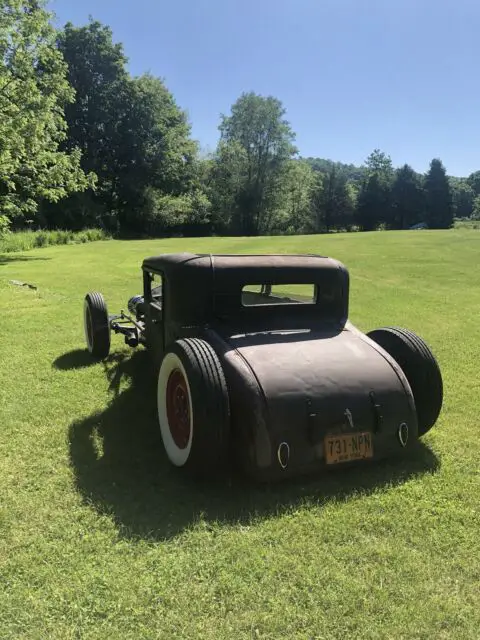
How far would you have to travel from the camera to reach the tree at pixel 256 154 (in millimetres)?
55469

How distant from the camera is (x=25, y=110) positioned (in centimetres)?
2019

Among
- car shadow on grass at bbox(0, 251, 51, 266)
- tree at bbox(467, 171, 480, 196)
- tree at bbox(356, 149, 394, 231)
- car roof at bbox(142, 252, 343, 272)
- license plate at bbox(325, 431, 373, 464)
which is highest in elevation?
tree at bbox(467, 171, 480, 196)

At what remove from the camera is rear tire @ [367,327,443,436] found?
3879mm

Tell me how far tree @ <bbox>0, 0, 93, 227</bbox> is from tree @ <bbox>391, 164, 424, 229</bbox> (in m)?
57.1

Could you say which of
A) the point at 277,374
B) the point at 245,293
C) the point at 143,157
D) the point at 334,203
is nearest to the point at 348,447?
the point at 277,374

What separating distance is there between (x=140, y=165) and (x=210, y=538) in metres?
47.6

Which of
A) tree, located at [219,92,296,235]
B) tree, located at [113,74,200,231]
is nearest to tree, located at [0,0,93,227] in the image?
tree, located at [113,74,200,231]

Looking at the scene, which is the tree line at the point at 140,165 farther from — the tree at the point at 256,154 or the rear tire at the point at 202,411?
the rear tire at the point at 202,411

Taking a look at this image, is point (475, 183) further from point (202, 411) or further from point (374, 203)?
point (202, 411)

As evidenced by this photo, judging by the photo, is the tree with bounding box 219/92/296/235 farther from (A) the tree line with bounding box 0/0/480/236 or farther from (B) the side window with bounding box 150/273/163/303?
(B) the side window with bounding box 150/273/163/303

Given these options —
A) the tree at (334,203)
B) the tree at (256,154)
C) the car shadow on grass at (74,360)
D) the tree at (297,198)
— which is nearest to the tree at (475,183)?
the tree at (334,203)

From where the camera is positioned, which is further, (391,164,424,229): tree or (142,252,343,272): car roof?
(391,164,424,229): tree

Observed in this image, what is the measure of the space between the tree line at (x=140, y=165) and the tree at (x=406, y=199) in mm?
149

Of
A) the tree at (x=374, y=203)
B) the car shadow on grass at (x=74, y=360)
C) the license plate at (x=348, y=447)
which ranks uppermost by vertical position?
the tree at (x=374, y=203)
